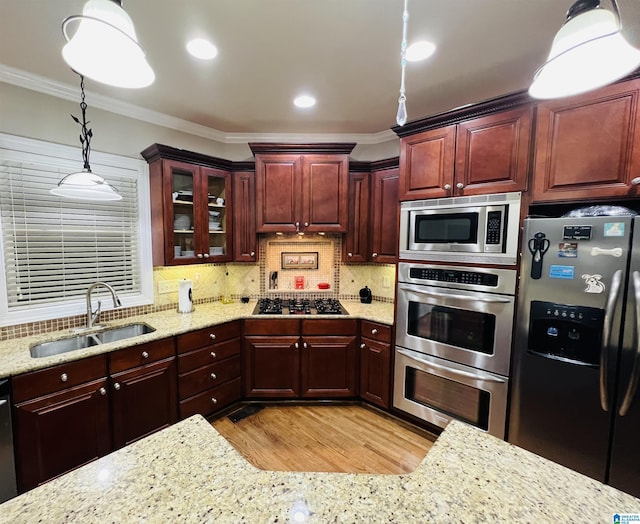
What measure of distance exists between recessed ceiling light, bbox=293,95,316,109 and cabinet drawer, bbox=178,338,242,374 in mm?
2189

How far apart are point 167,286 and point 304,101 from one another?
2170 mm

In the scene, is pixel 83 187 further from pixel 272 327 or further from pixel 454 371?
pixel 454 371

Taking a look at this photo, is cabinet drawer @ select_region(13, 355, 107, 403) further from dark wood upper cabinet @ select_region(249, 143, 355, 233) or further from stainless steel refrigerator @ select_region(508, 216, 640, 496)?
stainless steel refrigerator @ select_region(508, 216, 640, 496)

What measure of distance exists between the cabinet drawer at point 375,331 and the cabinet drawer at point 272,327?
63cm

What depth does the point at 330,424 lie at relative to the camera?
2521 mm

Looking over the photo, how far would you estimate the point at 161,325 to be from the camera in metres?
2.39

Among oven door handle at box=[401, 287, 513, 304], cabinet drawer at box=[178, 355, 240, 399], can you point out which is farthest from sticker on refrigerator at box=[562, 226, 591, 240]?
cabinet drawer at box=[178, 355, 240, 399]

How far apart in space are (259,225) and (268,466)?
80.9 inches

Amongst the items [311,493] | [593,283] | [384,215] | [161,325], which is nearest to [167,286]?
[161,325]

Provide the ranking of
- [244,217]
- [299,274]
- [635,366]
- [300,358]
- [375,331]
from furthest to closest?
[299,274] < [244,217] < [300,358] < [375,331] < [635,366]

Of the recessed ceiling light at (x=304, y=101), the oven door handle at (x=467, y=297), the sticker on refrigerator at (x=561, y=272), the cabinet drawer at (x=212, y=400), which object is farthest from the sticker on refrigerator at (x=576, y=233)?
the cabinet drawer at (x=212, y=400)

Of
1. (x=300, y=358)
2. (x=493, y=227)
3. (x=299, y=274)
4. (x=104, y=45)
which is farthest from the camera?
(x=299, y=274)

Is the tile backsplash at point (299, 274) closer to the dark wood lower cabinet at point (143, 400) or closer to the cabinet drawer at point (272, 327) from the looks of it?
the cabinet drawer at point (272, 327)

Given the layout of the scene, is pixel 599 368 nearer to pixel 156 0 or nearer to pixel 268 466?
pixel 268 466
